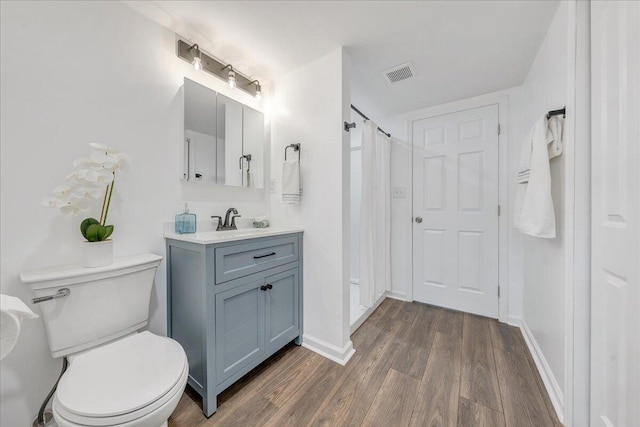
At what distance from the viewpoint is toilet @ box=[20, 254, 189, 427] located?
2.39ft

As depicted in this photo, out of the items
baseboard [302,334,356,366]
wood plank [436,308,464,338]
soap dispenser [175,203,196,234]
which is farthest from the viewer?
wood plank [436,308,464,338]

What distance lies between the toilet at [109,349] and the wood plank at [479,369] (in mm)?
1524

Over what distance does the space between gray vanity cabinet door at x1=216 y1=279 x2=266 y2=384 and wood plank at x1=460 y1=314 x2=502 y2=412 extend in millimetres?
1242

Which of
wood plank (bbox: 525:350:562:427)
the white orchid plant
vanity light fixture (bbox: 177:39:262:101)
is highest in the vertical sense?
vanity light fixture (bbox: 177:39:262:101)

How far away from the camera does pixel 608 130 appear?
89cm

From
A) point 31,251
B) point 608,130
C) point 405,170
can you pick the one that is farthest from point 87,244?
point 405,170

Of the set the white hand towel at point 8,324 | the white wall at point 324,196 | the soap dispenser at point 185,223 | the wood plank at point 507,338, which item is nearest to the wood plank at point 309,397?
the white wall at point 324,196

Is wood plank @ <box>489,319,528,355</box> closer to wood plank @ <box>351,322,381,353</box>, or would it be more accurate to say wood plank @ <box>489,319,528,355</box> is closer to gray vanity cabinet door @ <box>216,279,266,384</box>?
wood plank @ <box>351,322,381,353</box>

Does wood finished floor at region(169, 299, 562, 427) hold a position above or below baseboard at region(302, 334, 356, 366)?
below

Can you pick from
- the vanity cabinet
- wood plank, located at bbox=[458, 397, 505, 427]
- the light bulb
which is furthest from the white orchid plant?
wood plank, located at bbox=[458, 397, 505, 427]

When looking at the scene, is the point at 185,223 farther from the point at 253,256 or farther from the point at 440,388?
the point at 440,388

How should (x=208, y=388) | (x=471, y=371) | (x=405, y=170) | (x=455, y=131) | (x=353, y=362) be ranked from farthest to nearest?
1. (x=405, y=170)
2. (x=455, y=131)
3. (x=353, y=362)
4. (x=471, y=371)
5. (x=208, y=388)

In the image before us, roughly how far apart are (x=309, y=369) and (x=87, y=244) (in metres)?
1.41

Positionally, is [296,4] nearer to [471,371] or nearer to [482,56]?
[482,56]
